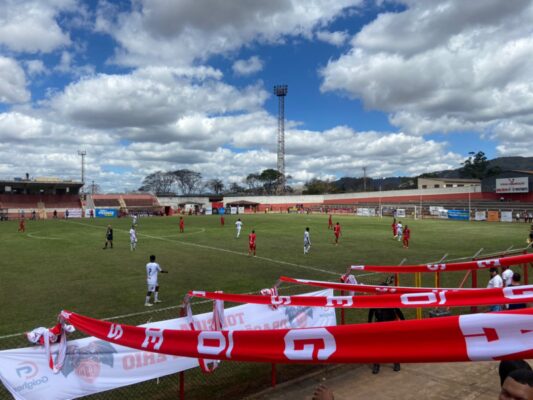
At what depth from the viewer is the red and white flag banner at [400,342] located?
2.44m

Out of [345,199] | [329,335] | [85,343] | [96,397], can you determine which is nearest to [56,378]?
[85,343]

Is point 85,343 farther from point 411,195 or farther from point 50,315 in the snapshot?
point 411,195

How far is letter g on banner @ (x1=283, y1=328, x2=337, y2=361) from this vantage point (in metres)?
2.77

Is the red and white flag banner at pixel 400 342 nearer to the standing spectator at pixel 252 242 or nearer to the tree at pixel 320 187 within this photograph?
the standing spectator at pixel 252 242

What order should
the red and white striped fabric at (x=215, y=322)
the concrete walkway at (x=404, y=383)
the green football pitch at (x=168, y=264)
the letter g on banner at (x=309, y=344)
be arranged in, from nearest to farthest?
the letter g on banner at (x=309, y=344) < the concrete walkway at (x=404, y=383) < the red and white striped fabric at (x=215, y=322) < the green football pitch at (x=168, y=264)

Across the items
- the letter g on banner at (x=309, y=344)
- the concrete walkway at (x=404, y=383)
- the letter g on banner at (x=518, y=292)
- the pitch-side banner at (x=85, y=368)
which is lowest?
the concrete walkway at (x=404, y=383)

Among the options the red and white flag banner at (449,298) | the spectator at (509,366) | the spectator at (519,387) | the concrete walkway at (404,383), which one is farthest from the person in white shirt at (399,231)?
the spectator at (519,387)

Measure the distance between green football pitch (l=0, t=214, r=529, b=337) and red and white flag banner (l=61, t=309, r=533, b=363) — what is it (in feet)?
33.6

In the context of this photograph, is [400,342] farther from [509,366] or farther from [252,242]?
Answer: [252,242]

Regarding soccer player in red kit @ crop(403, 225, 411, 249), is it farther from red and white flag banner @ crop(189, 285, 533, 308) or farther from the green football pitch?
red and white flag banner @ crop(189, 285, 533, 308)

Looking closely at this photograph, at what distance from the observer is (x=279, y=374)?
8.08m

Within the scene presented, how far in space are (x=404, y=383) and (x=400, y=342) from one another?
5.50 metres

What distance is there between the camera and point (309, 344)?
288 cm

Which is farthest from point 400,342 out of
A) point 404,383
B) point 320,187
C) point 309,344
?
point 320,187
